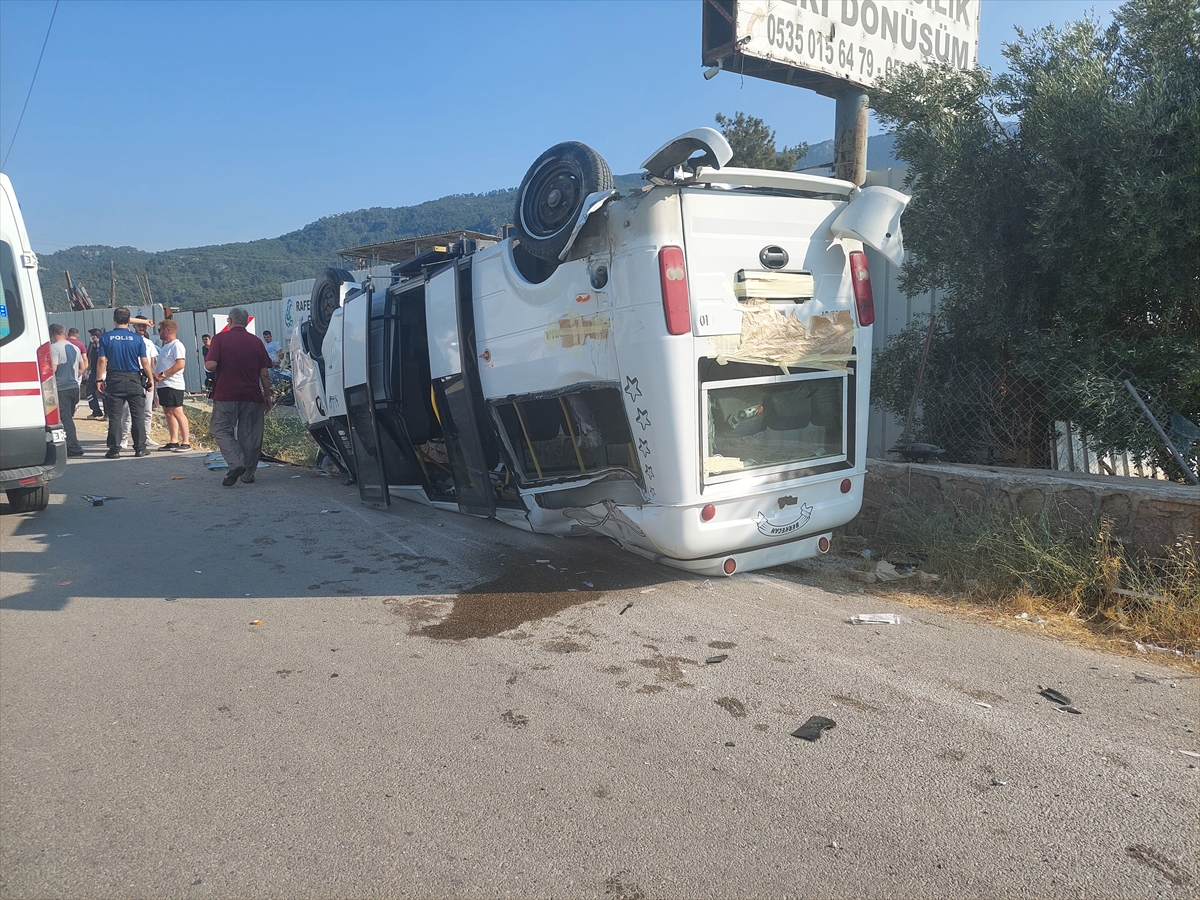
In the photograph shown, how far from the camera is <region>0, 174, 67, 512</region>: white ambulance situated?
660 cm

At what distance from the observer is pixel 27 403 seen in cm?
669

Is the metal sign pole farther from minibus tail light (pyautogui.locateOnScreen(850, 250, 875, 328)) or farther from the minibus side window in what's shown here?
the minibus side window

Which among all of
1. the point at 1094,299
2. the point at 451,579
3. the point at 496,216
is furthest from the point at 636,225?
A: the point at 496,216

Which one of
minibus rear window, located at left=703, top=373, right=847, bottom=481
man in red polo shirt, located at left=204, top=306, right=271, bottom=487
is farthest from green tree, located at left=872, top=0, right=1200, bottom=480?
man in red polo shirt, located at left=204, top=306, right=271, bottom=487

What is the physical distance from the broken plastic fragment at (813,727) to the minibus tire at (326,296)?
23.0 feet

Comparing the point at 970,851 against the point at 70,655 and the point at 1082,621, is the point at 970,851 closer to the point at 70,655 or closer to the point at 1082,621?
the point at 1082,621

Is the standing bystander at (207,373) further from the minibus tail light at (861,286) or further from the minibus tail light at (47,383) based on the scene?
the minibus tail light at (861,286)

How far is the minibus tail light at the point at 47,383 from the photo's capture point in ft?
22.4

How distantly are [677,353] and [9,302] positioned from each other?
566 cm

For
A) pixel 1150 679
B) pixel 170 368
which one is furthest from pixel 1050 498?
pixel 170 368

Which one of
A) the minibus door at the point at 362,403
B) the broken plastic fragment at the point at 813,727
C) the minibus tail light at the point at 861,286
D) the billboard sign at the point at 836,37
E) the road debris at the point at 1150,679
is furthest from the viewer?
the billboard sign at the point at 836,37

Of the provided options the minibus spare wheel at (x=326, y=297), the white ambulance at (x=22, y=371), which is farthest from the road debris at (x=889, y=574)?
the white ambulance at (x=22, y=371)

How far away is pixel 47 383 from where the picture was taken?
6.92 meters

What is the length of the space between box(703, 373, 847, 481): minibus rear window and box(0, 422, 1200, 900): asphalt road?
2.87ft
